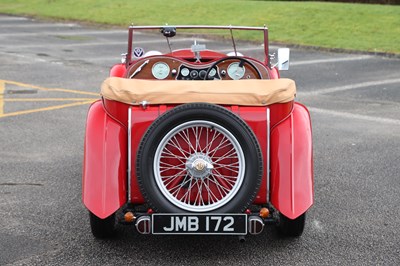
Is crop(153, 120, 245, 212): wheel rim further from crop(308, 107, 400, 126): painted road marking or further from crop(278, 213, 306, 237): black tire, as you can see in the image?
crop(308, 107, 400, 126): painted road marking

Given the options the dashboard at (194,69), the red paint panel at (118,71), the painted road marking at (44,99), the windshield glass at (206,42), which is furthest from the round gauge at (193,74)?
the windshield glass at (206,42)

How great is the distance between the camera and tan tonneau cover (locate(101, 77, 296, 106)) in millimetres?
4676

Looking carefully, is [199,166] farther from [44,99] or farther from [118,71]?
[44,99]

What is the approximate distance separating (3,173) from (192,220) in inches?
115

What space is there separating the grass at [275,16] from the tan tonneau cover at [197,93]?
41.7ft

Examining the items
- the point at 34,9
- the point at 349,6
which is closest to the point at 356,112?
the point at 349,6

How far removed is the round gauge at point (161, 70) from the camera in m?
5.73

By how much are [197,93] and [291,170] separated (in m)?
0.84

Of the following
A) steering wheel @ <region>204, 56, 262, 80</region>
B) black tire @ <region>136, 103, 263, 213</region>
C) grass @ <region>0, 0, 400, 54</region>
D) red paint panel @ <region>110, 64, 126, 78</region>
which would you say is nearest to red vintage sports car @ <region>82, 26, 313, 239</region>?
black tire @ <region>136, 103, 263, 213</region>

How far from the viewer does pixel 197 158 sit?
454 cm

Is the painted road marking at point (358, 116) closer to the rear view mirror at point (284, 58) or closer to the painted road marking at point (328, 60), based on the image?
the rear view mirror at point (284, 58)

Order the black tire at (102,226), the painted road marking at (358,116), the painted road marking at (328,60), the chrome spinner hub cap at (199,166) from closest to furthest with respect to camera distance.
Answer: the chrome spinner hub cap at (199,166) < the black tire at (102,226) < the painted road marking at (358,116) < the painted road marking at (328,60)

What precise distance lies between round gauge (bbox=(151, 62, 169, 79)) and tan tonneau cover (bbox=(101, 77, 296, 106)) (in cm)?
87

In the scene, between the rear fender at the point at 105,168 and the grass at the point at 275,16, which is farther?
the grass at the point at 275,16
